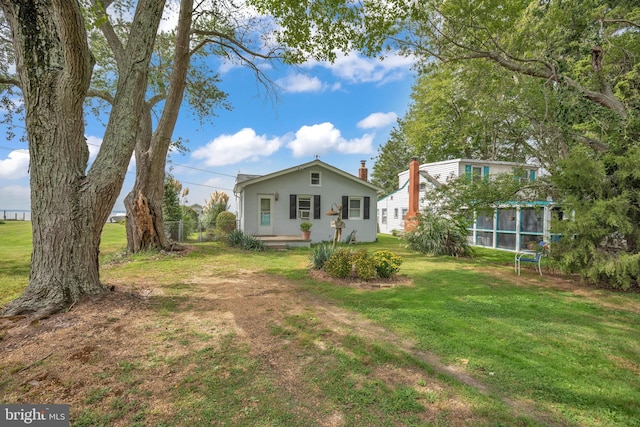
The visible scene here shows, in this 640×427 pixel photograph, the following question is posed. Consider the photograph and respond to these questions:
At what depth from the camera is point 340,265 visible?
6992 mm

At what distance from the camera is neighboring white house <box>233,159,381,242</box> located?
1468 centimetres

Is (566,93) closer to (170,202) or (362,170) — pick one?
(362,170)

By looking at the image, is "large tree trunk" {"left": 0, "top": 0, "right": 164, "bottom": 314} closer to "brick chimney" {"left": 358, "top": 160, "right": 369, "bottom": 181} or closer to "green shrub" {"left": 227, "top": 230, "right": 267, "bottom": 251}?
"green shrub" {"left": 227, "top": 230, "right": 267, "bottom": 251}

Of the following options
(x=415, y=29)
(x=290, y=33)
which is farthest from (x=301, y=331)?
(x=415, y=29)

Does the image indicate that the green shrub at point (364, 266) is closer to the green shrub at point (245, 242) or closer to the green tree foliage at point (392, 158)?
the green shrub at point (245, 242)

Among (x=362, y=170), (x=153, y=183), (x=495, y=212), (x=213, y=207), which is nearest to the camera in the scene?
(x=153, y=183)

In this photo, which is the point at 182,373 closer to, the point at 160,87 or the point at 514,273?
the point at 514,273

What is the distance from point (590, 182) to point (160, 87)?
1408 cm

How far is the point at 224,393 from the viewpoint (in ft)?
8.18

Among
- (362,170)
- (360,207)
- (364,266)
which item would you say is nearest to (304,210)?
(360,207)

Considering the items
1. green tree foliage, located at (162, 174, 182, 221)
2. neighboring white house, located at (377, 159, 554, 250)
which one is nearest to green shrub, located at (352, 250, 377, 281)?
neighboring white house, located at (377, 159, 554, 250)

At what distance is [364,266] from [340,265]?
1.81ft

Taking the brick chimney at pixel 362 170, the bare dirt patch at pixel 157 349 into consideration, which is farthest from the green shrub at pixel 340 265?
the brick chimney at pixel 362 170

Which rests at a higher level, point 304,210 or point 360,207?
point 360,207
